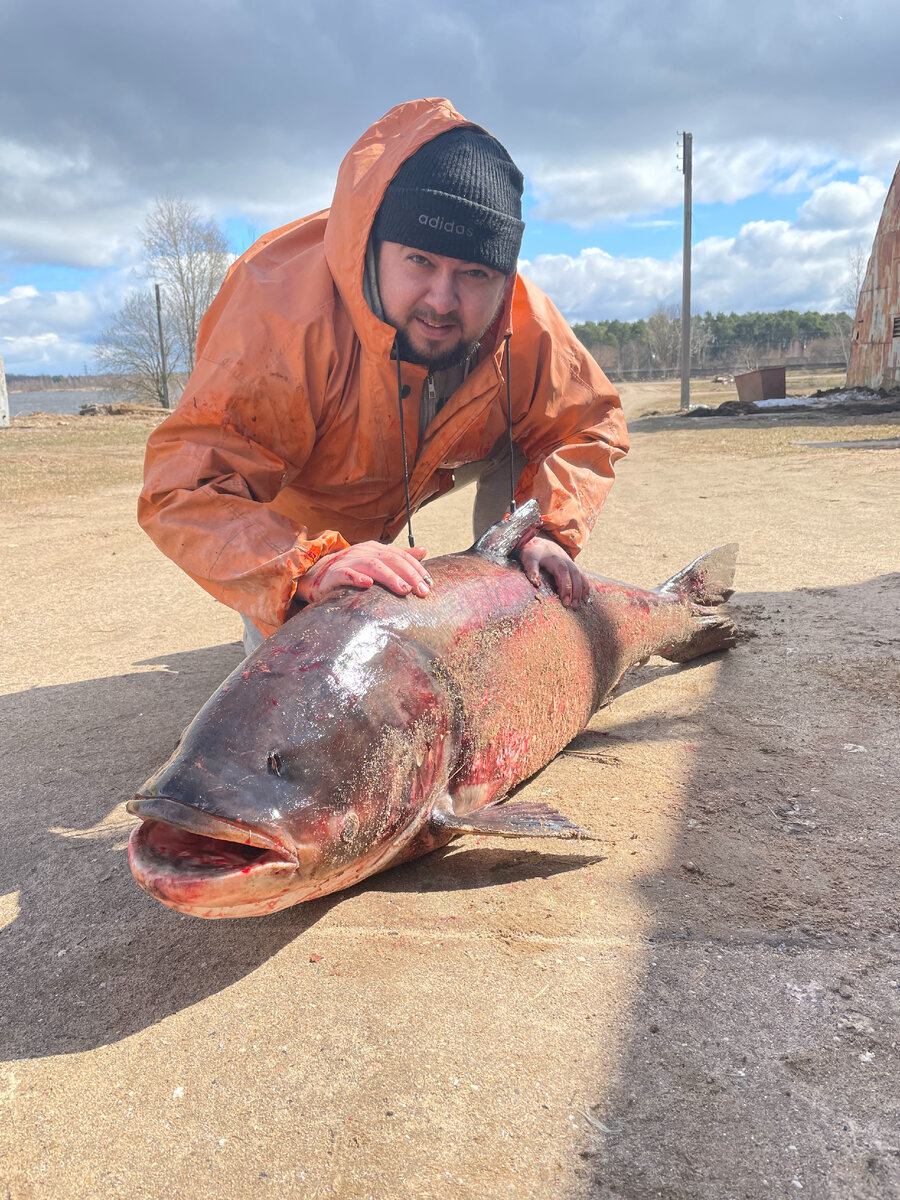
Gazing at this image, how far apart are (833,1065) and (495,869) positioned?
3.09 feet

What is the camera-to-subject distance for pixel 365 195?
115 inches

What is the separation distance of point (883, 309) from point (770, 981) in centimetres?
2118

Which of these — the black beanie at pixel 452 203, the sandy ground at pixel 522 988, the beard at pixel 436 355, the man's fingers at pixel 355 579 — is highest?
the black beanie at pixel 452 203

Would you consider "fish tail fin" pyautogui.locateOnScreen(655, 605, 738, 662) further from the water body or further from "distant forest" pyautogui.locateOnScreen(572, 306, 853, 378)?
"distant forest" pyautogui.locateOnScreen(572, 306, 853, 378)

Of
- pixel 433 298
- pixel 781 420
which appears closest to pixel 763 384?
pixel 781 420

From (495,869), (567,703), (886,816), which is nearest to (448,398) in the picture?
(567,703)

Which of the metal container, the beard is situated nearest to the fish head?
the beard

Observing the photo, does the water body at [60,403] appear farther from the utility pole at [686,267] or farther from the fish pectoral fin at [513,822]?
the fish pectoral fin at [513,822]

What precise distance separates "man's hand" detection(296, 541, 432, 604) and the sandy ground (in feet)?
2.51

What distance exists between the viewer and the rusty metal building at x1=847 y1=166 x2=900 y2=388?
19312 mm

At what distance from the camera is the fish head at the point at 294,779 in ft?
5.79

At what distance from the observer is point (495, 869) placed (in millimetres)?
2361

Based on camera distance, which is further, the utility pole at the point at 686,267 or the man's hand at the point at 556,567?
the utility pole at the point at 686,267

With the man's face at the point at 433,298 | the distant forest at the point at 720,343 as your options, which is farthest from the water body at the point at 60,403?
the man's face at the point at 433,298
